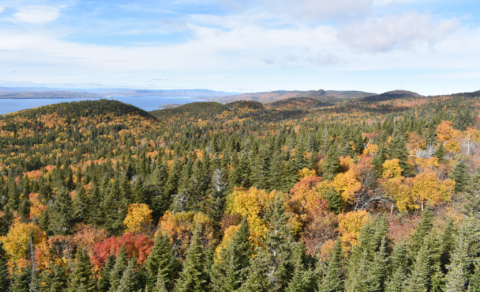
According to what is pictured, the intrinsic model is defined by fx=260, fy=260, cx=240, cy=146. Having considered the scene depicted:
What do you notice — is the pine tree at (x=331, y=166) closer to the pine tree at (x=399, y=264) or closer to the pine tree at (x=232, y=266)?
the pine tree at (x=399, y=264)

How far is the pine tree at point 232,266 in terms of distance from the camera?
1106 inches

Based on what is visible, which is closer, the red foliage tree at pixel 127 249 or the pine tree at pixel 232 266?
the pine tree at pixel 232 266

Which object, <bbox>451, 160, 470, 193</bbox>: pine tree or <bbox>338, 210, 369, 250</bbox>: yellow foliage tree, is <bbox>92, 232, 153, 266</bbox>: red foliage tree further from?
<bbox>451, 160, 470, 193</bbox>: pine tree

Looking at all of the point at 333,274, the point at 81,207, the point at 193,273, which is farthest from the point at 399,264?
the point at 81,207

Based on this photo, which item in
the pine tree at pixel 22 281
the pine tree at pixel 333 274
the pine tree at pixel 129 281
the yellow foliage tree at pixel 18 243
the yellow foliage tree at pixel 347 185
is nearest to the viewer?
the pine tree at pixel 333 274

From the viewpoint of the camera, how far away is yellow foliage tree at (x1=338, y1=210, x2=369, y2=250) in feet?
132

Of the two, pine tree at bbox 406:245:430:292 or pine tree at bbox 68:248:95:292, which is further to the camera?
pine tree at bbox 68:248:95:292

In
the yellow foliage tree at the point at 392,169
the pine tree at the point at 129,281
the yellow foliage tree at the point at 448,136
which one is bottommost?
the pine tree at the point at 129,281

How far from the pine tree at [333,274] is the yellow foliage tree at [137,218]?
36.1m

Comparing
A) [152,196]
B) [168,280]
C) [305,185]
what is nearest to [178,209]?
[152,196]

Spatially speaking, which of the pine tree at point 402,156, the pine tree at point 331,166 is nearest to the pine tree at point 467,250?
the pine tree at point 331,166

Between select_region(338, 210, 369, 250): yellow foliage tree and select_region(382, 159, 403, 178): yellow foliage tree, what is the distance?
1784cm

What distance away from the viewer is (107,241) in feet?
138

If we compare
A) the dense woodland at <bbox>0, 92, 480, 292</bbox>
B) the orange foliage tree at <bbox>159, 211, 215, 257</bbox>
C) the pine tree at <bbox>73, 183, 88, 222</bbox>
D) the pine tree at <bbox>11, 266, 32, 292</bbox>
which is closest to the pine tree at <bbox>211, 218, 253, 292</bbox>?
the dense woodland at <bbox>0, 92, 480, 292</bbox>
